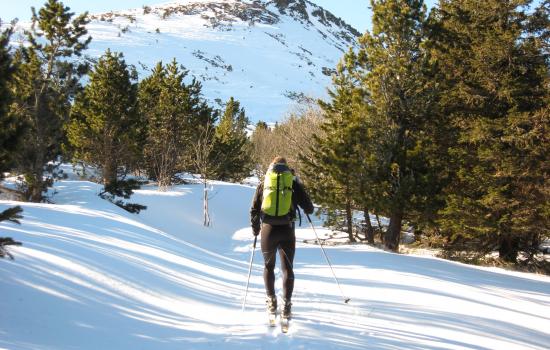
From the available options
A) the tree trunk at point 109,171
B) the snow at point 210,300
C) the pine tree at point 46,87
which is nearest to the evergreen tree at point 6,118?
the snow at point 210,300

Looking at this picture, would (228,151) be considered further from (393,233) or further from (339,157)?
(393,233)

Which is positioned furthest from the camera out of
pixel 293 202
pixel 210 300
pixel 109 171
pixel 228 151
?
pixel 228 151

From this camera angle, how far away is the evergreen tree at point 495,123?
1220 cm

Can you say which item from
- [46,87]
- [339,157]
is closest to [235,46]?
[46,87]

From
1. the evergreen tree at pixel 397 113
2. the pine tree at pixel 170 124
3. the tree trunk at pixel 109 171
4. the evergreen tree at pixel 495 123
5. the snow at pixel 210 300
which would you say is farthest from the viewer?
the pine tree at pixel 170 124

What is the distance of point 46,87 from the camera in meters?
16.1

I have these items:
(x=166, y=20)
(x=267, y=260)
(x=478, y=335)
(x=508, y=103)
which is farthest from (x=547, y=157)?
(x=166, y=20)

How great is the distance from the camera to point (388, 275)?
8.92 m

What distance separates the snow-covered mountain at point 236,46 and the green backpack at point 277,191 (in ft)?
218

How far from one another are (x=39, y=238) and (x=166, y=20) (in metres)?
131

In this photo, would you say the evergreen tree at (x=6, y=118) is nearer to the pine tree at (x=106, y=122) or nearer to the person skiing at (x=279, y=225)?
the person skiing at (x=279, y=225)

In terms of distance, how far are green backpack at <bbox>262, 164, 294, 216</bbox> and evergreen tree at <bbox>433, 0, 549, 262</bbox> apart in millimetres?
8928

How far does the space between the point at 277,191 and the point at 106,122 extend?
20336 mm

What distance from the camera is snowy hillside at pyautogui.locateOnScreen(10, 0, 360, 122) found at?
94.1 metres
